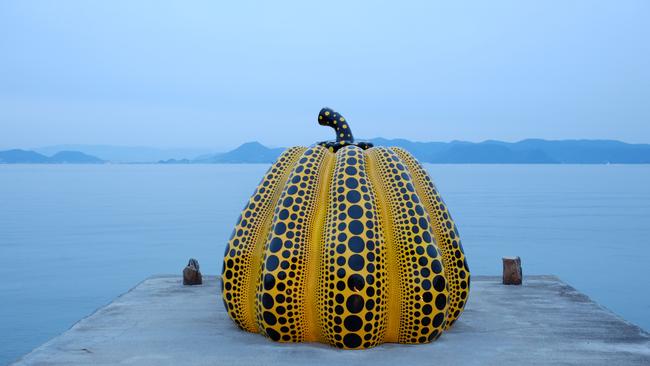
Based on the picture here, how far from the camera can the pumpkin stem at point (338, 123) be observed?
8.95 meters

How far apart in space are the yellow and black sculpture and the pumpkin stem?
99 cm

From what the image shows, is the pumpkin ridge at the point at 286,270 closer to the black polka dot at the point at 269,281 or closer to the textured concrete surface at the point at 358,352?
the black polka dot at the point at 269,281

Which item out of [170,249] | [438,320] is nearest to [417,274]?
[438,320]

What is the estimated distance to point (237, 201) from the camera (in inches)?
1857

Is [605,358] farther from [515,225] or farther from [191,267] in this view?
[515,225]

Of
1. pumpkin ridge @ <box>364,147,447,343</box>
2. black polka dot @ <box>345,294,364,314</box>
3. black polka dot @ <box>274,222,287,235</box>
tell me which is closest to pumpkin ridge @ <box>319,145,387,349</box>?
black polka dot @ <box>345,294,364,314</box>

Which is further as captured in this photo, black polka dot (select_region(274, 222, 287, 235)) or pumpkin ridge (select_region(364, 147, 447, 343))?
black polka dot (select_region(274, 222, 287, 235))

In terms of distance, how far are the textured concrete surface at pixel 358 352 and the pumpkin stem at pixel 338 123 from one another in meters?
2.38

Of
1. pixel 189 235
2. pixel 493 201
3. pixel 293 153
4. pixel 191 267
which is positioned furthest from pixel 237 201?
pixel 293 153

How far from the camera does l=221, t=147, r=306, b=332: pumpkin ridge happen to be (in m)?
→ 7.78

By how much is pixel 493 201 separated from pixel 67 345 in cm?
4007

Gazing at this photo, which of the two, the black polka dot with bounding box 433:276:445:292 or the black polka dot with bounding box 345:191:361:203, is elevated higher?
the black polka dot with bounding box 345:191:361:203

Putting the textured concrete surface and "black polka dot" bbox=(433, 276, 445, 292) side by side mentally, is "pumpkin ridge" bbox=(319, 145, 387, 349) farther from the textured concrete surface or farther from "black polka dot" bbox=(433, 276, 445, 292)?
"black polka dot" bbox=(433, 276, 445, 292)

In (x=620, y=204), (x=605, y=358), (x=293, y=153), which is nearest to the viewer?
(x=605, y=358)
